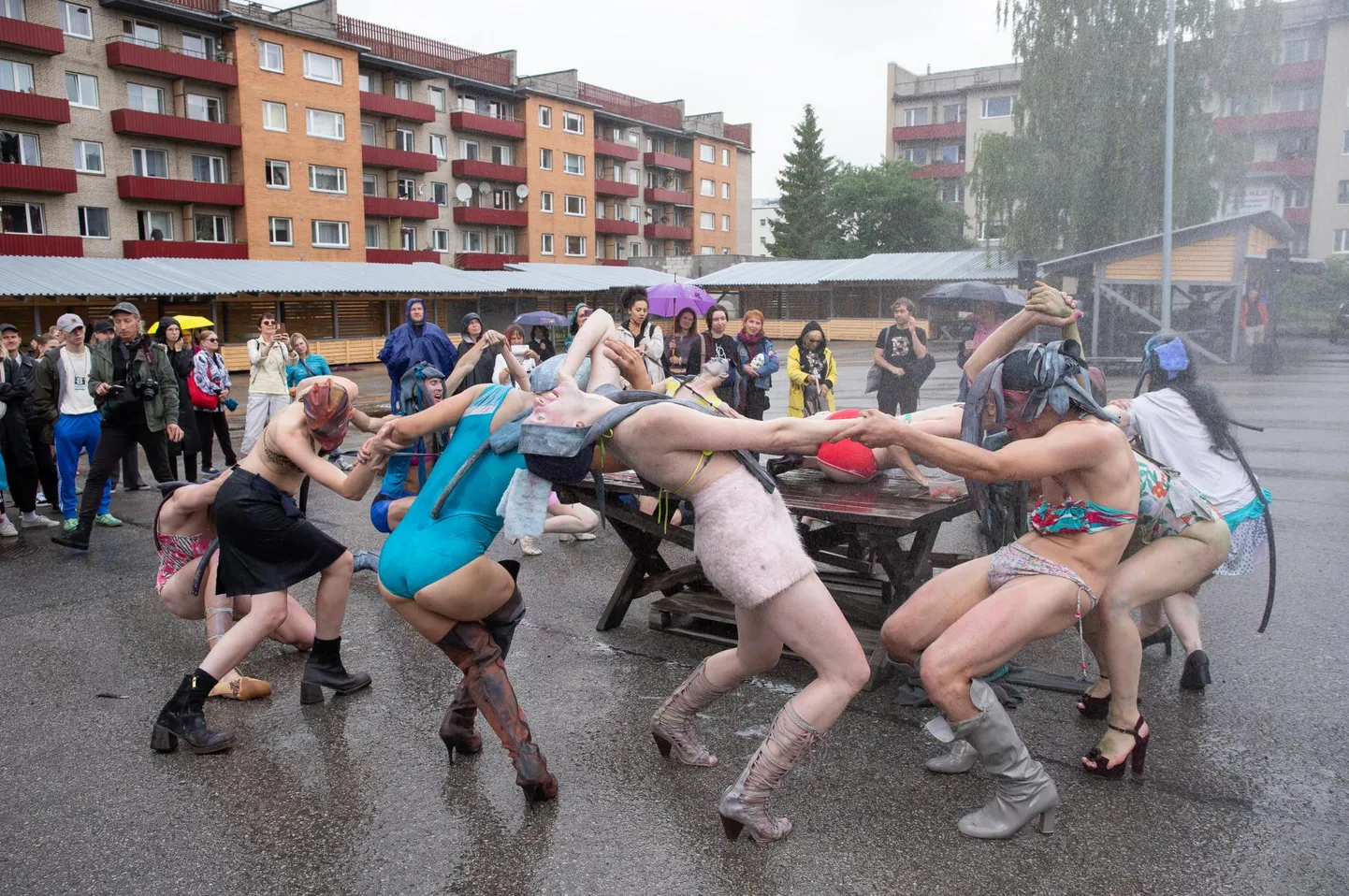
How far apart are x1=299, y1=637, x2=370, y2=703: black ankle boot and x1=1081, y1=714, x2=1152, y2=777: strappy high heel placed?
324 centimetres

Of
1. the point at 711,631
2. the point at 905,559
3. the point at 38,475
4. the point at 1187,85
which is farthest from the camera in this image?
the point at 1187,85

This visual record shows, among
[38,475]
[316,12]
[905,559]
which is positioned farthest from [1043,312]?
[316,12]

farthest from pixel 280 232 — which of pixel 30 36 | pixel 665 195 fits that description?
pixel 665 195

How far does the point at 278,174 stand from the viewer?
1507 inches

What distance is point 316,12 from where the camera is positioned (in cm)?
3975

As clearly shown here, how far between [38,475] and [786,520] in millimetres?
8320

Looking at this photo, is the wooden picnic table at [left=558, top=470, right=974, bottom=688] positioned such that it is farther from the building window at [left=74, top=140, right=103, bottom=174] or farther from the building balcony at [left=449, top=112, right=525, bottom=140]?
the building balcony at [left=449, top=112, right=525, bottom=140]

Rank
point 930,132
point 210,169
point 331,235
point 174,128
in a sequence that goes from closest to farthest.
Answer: point 174,128
point 210,169
point 331,235
point 930,132

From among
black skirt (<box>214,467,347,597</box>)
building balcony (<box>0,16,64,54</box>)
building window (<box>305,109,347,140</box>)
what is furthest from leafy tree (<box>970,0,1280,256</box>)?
building balcony (<box>0,16,64,54</box>)

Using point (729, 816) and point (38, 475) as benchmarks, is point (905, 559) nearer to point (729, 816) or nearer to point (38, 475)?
point (729, 816)

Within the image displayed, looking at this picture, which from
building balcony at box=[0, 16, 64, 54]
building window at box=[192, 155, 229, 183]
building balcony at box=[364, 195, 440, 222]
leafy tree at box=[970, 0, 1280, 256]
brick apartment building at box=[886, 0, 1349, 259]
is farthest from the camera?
building balcony at box=[364, 195, 440, 222]

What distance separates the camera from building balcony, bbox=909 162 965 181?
2453 inches

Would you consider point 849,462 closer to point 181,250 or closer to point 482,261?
point 181,250

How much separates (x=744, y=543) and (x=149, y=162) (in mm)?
39469
